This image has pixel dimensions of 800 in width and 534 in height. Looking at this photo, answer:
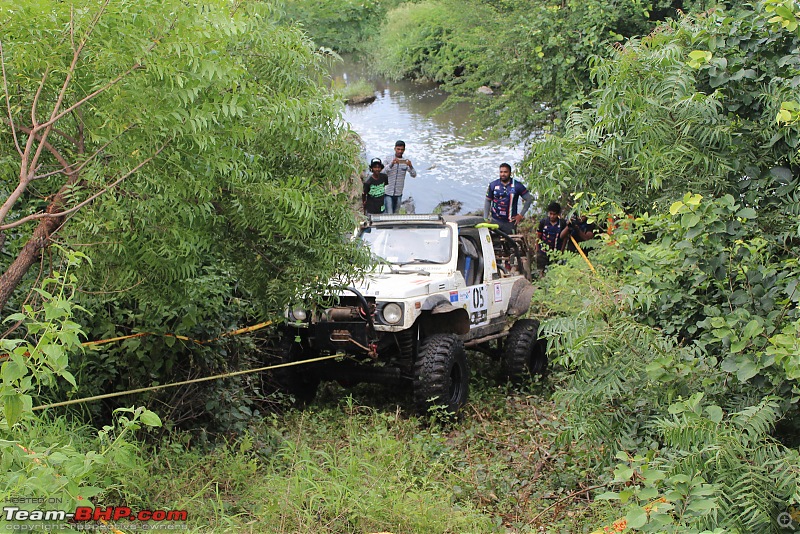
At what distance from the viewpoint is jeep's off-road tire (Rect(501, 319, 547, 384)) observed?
29.3 feet

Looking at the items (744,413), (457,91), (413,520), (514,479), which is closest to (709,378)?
(744,413)

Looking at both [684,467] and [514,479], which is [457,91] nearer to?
[514,479]

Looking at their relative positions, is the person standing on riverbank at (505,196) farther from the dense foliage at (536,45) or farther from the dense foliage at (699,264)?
the dense foliage at (699,264)

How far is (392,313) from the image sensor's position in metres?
7.56

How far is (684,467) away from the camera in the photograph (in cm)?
390

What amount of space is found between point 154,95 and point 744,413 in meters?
3.40

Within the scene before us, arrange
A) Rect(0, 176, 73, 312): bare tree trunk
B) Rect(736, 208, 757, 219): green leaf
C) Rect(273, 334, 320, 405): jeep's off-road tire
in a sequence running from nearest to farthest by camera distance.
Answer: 1. Rect(0, 176, 73, 312): bare tree trunk
2. Rect(736, 208, 757, 219): green leaf
3. Rect(273, 334, 320, 405): jeep's off-road tire

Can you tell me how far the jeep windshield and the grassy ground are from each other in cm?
158

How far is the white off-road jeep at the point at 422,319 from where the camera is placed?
7453mm

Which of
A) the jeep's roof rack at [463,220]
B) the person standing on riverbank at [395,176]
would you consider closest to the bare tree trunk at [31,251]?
the jeep's roof rack at [463,220]

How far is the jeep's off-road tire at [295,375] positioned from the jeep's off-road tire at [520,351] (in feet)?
7.18

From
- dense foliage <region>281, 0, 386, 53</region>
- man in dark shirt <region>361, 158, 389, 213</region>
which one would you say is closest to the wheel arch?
man in dark shirt <region>361, 158, 389, 213</region>

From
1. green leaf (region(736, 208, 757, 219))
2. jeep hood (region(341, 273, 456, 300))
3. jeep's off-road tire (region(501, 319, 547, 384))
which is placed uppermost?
green leaf (region(736, 208, 757, 219))

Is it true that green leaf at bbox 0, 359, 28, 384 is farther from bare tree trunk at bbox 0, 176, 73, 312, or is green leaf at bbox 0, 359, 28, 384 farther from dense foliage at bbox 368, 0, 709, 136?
dense foliage at bbox 368, 0, 709, 136
